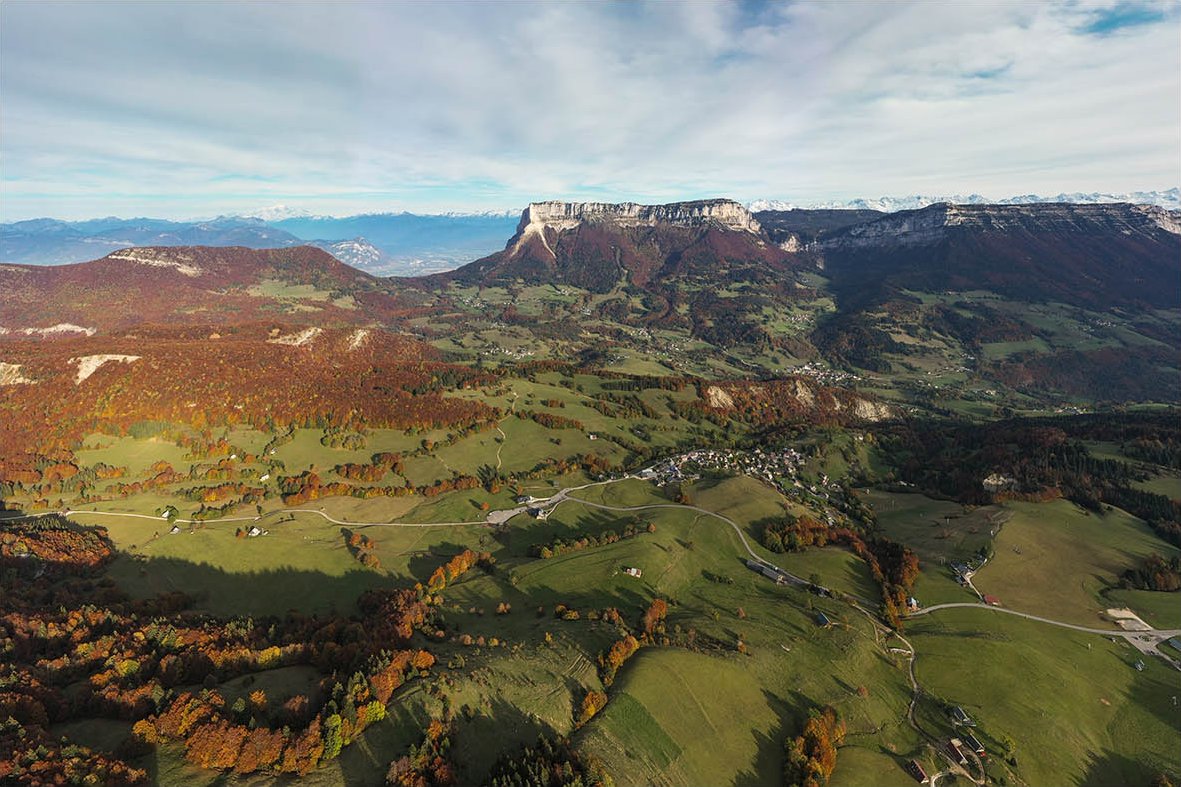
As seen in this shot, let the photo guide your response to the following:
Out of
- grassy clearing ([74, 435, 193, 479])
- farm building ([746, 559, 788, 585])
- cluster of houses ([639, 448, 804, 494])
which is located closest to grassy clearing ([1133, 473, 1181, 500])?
cluster of houses ([639, 448, 804, 494])

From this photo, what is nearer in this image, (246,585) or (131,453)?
(246,585)

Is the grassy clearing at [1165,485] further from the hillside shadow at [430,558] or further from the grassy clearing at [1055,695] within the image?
the hillside shadow at [430,558]

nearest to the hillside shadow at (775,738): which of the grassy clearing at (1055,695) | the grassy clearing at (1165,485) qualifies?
the grassy clearing at (1055,695)

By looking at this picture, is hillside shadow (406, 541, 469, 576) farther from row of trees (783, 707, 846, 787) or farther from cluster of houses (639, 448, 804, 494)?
row of trees (783, 707, 846, 787)

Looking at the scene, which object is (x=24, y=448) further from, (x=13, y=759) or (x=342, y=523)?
(x=13, y=759)

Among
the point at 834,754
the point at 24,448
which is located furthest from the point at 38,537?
the point at 834,754

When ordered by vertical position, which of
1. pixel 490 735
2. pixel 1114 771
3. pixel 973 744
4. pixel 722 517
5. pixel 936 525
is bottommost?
pixel 1114 771

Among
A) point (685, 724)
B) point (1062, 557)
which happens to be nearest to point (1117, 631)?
point (1062, 557)

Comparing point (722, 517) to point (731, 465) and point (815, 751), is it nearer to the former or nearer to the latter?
point (731, 465)
